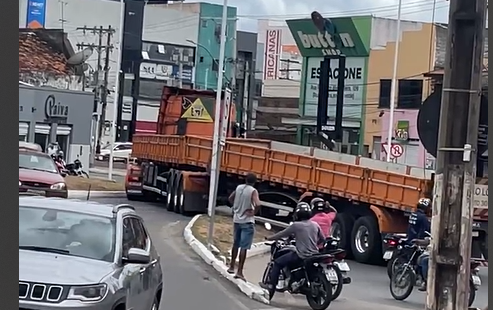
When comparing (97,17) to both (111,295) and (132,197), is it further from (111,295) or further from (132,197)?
(111,295)

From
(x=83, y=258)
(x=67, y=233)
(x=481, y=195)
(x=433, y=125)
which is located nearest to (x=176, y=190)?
(x=67, y=233)

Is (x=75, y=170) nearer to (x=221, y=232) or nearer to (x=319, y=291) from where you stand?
(x=221, y=232)

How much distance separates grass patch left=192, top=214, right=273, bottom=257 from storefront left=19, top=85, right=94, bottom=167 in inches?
894

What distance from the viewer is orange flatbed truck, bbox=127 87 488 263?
2042 cm

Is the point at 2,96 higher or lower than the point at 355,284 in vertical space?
higher

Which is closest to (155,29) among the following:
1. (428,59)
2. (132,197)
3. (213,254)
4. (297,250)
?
(428,59)

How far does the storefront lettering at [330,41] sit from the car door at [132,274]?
49.4m

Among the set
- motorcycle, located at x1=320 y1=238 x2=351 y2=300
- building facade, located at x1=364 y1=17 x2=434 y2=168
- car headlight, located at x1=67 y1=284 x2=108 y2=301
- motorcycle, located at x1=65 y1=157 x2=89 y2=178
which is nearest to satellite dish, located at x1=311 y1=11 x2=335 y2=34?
building facade, located at x1=364 y1=17 x2=434 y2=168

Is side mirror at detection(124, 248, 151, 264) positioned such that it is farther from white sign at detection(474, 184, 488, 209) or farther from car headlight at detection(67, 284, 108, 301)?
white sign at detection(474, 184, 488, 209)

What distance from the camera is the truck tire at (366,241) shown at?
20.6 m

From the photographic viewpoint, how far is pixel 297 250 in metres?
13.7

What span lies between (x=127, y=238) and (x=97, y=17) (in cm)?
6896

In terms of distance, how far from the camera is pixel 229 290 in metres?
15.1

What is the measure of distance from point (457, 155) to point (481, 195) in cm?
45
